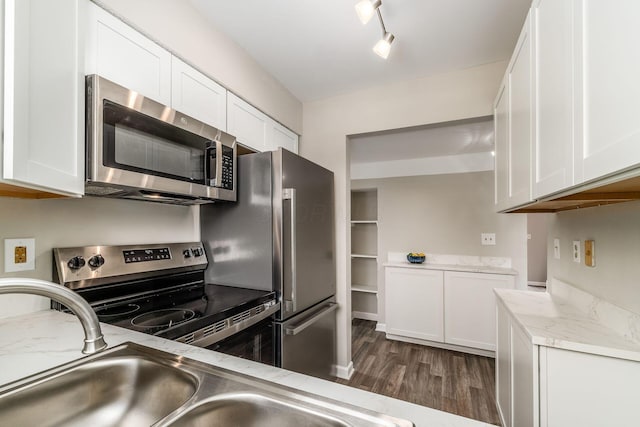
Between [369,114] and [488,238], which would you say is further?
[488,238]

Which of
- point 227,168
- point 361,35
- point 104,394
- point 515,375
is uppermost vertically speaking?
point 361,35

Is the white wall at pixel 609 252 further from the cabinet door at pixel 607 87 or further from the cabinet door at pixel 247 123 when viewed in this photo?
the cabinet door at pixel 247 123

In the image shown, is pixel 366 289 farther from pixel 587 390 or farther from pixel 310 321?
pixel 587 390

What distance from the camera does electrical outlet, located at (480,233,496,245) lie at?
3.30 m

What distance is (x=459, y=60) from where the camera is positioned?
6.67 ft

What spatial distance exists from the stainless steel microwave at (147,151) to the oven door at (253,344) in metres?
0.72

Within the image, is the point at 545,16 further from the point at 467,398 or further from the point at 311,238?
the point at 467,398

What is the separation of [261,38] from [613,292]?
2225 mm

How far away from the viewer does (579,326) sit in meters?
1.14

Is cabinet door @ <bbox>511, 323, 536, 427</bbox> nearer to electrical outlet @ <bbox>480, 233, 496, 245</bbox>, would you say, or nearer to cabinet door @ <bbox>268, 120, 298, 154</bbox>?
cabinet door @ <bbox>268, 120, 298, 154</bbox>

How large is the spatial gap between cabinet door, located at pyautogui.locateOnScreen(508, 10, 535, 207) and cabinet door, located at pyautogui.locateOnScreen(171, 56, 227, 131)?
162 centimetres

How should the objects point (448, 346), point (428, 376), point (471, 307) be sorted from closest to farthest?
1. point (428, 376)
2. point (471, 307)
3. point (448, 346)

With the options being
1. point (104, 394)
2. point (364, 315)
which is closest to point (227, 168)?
point (104, 394)

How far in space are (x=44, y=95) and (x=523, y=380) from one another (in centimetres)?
207
